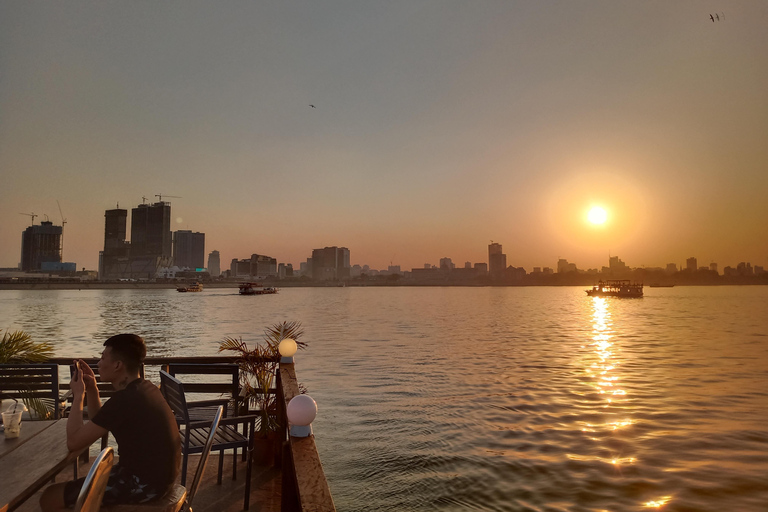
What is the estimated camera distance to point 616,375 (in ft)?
68.7

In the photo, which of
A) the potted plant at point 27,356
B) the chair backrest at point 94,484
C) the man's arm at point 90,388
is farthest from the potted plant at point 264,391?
the chair backrest at point 94,484

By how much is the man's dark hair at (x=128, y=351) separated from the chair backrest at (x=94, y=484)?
105 centimetres

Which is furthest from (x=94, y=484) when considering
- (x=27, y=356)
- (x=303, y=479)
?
(x=27, y=356)

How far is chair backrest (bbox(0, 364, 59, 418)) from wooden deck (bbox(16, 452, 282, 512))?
2.94 ft

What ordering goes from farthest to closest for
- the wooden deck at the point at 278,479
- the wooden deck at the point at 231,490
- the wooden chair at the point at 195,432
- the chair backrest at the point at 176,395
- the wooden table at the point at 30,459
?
Result: 1. the wooden deck at the point at 231,490
2. the wooden chair at the point at 195,432
3. the chair backrest at the point at 176,395
4. the wooden table at the point at 30,459
5. the wooden deck at the point at 278,479

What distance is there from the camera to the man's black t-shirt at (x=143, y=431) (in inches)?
118

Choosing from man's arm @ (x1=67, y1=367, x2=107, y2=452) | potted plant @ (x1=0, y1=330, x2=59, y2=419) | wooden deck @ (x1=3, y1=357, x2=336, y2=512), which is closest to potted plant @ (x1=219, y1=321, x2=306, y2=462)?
wooden deck @ (x1=3, y1=357, x2=336, y2=512)

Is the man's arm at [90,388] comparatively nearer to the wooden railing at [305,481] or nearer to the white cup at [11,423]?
the white cup at [11,423]

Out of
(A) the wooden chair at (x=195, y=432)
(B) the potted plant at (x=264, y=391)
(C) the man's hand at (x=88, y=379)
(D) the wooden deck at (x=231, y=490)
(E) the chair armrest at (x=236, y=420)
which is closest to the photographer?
(C) the man's hand at (x=88, y=379)

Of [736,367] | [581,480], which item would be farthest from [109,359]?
[736,367]

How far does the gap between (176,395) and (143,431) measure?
4.72ft

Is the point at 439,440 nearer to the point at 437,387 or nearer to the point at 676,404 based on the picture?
the point at 437,387

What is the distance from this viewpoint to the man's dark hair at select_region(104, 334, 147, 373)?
317 centimetres

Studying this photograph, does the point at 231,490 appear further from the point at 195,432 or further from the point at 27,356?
the point at 27,356
